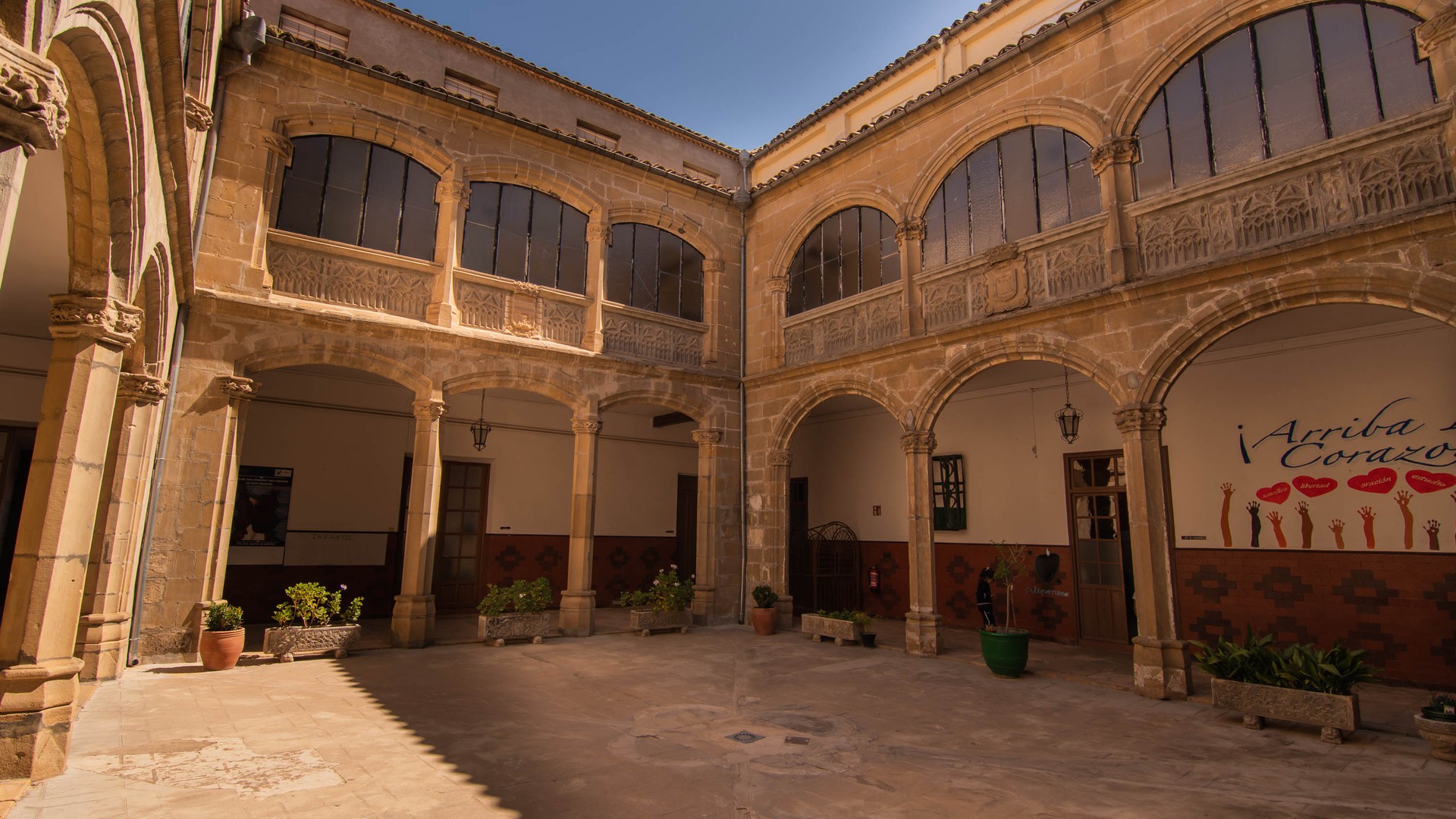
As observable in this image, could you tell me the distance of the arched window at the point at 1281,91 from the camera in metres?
6.47

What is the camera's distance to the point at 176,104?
477cm

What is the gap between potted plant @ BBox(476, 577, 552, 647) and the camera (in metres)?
9.82

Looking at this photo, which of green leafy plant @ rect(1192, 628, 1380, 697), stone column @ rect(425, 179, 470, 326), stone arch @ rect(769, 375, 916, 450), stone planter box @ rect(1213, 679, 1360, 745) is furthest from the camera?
stone arch @ rect(769, 375, 916, 450)

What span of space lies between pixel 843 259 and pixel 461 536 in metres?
8.16

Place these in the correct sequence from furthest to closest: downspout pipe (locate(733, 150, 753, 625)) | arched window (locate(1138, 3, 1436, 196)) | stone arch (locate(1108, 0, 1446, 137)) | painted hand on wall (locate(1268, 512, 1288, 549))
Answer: downspout pipe (locate(733, 150, 753, 625)) < painted hand on wall (locate(1268, 512, 1288, 549)) < stone arch (locate(1108, 0, 1446, 137)) < arched window (locate(1138, 3, 1436, 196))

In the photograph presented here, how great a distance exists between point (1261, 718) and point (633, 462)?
1096cm

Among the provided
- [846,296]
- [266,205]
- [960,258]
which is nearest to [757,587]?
[846,296]

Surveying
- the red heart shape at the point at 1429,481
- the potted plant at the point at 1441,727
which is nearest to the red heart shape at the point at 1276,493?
the red heart shape at the point at 1429,481

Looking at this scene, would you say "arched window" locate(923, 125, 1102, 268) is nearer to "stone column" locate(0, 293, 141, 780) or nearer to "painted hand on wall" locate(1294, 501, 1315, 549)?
"painted hand on wall" locate(1294, 501, 1315, 549)

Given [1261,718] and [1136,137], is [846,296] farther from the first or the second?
[1261,718]

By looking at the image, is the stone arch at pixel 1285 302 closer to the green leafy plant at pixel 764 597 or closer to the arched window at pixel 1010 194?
the arched window at pixel 1010 194

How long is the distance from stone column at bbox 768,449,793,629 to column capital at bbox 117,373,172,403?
26.9 feet

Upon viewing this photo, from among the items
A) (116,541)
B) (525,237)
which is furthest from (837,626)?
(116,541)

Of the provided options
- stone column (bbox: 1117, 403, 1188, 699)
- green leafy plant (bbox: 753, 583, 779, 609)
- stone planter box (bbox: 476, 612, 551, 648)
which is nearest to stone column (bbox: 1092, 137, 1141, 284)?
stone column (bbox: 1117, 403, 1188, 699)
